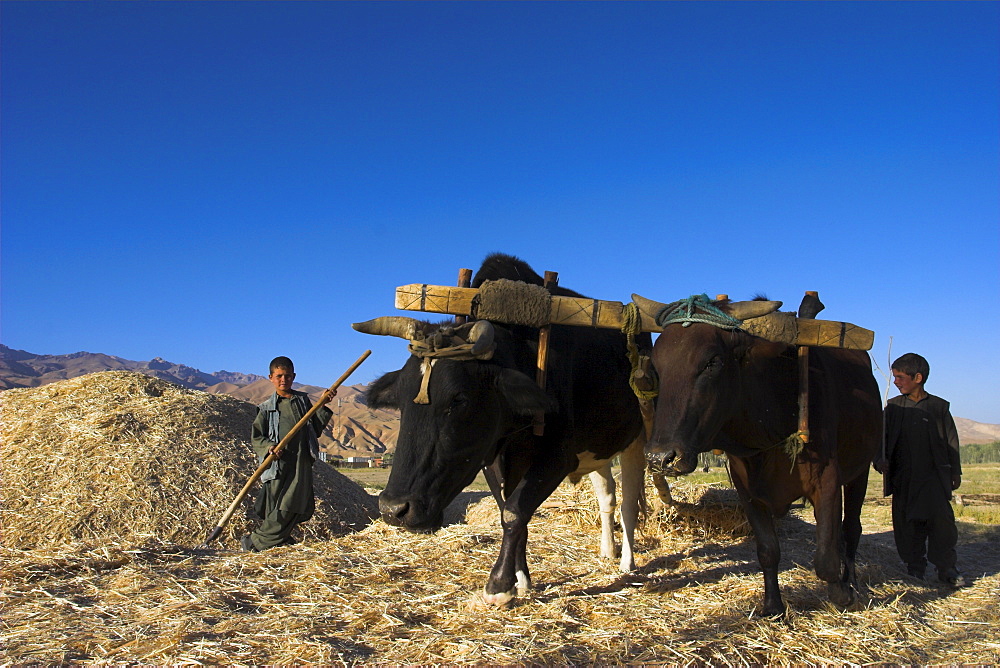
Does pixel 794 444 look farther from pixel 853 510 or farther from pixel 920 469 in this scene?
pixel 920 469

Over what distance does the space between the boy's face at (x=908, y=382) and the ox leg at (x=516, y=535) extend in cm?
430

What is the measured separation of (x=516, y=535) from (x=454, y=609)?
2.23ft

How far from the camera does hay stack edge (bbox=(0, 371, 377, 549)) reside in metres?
8.00

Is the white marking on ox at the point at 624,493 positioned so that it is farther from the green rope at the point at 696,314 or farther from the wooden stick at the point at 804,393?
the green rope at the point at 696,314

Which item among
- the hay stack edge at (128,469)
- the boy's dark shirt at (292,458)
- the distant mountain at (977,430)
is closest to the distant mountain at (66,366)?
the hay stack edge at (128,469)

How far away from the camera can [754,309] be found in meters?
4.54

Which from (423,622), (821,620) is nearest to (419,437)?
(423,622)

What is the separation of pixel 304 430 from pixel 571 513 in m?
3.44

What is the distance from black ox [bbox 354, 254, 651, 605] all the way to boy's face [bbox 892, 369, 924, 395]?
120 inches

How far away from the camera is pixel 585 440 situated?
5.77m

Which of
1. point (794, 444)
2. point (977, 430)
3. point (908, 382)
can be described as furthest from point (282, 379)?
point (977, 430)

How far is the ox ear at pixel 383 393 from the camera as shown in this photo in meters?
5.12

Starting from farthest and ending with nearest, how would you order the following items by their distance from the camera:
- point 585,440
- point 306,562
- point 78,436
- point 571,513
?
1. point 78,436
2. point 571,513
3. point 306,562
4. point 585,440

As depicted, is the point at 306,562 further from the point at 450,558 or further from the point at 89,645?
the point at 89,645
